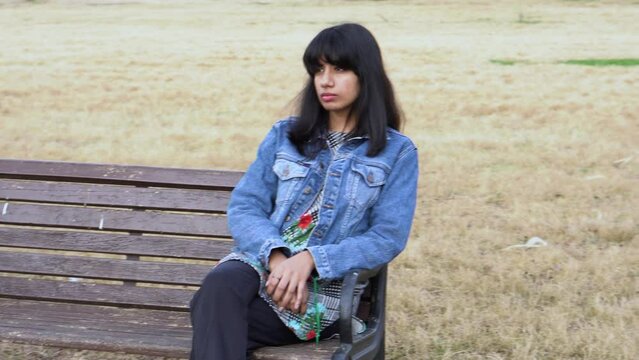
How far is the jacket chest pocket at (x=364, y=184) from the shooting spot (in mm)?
3268

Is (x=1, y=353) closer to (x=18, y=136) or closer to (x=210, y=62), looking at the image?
(x=18, y=136)

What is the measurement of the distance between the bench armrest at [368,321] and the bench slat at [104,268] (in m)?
0.85

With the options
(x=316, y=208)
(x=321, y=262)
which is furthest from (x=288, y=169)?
(x=321, y=262)

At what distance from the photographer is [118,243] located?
4.01m

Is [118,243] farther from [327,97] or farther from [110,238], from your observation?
[327,97]

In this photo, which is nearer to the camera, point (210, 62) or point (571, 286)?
point (571, 286)

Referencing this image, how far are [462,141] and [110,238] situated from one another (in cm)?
610

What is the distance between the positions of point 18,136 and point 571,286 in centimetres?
718

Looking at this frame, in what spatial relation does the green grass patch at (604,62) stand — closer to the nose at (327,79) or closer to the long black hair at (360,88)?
the long black hair at (360,88)

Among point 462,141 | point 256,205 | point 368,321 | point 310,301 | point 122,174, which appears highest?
point 256,205

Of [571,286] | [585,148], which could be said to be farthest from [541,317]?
[585,148]

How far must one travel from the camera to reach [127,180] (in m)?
4.02

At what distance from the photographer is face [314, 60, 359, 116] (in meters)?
3.34

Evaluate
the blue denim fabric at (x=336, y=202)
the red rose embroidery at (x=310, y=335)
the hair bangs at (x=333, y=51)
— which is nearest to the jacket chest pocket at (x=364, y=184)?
the blue denim fabric at (x=336, y=202)
